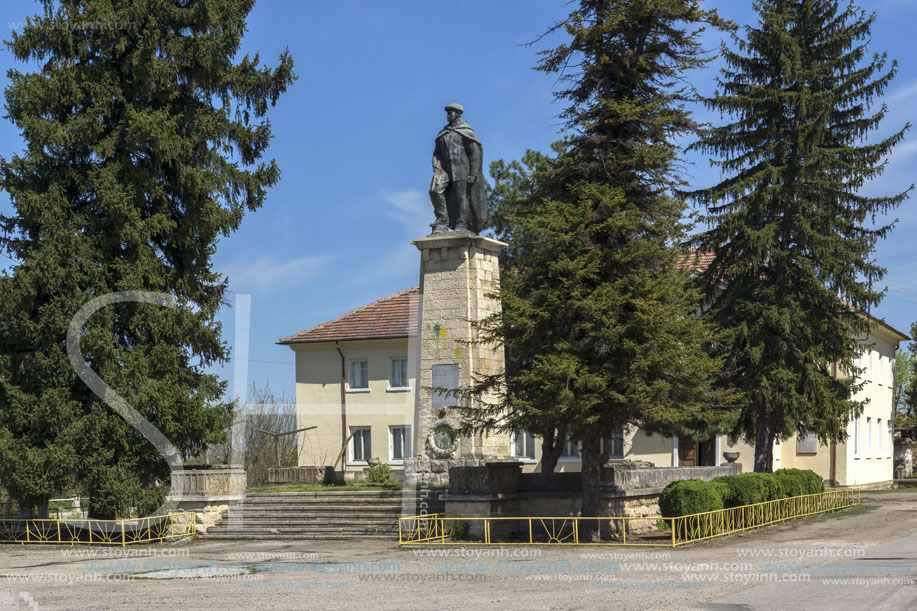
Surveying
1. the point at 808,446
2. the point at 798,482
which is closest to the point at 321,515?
the point at 798,482

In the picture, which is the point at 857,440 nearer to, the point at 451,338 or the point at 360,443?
the point at 360,443

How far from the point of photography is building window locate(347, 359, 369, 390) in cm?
4047

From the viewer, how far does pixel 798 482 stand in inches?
945

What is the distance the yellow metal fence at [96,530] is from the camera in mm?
19969

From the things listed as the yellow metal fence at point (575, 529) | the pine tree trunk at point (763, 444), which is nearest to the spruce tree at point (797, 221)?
the pine tree trunk at point (763, 444)

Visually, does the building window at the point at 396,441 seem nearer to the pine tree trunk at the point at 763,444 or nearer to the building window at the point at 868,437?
the pine tree trunk at the point at 763,444

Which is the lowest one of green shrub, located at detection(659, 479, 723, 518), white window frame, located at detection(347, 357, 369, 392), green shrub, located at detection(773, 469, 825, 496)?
green shrub, located at detection(773, 469, 825, 496)

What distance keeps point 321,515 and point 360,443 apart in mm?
19110

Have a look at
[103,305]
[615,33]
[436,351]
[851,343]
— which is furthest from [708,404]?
[103,305]

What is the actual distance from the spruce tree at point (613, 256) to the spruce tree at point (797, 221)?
815 cm

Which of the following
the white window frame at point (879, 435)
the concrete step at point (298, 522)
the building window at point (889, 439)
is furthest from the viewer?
the building window at point (889, 439)

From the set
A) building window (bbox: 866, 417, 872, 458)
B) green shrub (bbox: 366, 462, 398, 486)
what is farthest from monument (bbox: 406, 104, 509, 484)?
building window (bbox: 866, 417, 872, 458)

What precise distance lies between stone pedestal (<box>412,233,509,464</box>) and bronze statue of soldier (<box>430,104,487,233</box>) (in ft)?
2.43

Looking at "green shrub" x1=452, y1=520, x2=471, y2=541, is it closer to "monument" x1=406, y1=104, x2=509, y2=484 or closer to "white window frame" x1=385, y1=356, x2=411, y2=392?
"monument" x1=406, y1=104, x2=509, y2=484
